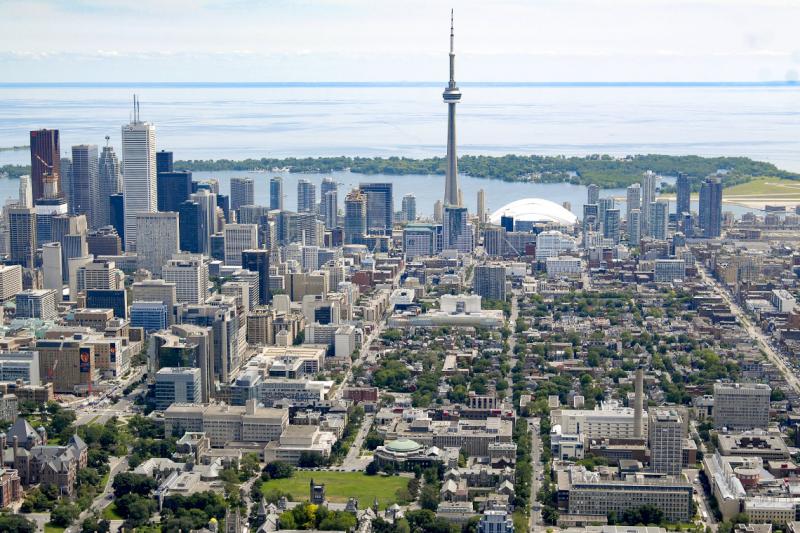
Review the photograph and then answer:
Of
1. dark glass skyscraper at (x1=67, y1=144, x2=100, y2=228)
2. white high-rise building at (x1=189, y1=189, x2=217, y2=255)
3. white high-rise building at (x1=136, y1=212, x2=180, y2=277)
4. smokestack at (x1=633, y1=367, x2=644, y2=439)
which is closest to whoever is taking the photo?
smokestack at (x1=633, y1=367, x2=644, y2=439)

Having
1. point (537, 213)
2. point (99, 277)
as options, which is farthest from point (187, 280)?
point (537, 213)

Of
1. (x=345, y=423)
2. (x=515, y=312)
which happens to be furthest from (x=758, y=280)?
(x=345, y=423)

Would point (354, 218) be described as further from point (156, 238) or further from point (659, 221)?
point (659, 221)

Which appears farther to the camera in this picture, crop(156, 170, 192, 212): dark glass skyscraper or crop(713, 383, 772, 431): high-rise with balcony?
crop(156, 170, 192, 212): dark glass skyscraper

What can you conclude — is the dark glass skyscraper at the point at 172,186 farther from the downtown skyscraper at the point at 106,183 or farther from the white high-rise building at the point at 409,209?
the white high-rise building at the point at 409,209

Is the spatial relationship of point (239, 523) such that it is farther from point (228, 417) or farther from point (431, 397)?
point (431, 397)

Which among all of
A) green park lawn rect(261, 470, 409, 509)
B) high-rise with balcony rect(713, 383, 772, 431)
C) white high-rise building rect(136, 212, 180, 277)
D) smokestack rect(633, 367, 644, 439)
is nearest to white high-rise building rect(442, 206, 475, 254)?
white high-rise building rect(136, 212, 180, 277)

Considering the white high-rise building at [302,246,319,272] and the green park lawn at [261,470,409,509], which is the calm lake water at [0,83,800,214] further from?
the green park lawn at [261,470,409,509]
